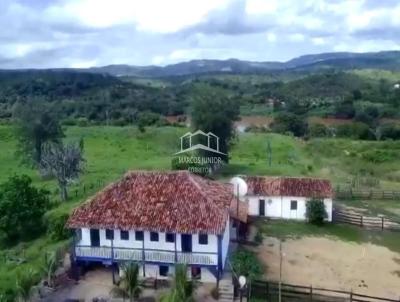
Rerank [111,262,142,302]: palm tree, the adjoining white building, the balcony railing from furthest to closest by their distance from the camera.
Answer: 1. the adjoining white building
2. the balcony railing
3. [111,262,142,302]: palm tree

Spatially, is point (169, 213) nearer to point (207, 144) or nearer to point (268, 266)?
point (268, 266)

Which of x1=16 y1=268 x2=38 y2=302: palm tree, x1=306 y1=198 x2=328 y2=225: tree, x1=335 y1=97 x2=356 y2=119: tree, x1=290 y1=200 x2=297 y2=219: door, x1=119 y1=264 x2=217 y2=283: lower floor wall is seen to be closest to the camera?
x1=16 y1=268 x2=38 y2=302: palm tree

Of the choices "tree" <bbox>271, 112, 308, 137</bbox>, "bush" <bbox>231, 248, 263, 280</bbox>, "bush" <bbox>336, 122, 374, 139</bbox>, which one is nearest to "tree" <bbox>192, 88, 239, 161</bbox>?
"bush" <bbox>231, 248, 263, 280</bbox>

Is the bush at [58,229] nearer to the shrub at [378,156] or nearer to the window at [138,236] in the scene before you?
the window at [138,236]

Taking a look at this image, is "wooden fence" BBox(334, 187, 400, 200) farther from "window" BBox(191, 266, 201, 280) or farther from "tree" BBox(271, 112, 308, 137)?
"tree" BBox(271, 112, 308, 137)

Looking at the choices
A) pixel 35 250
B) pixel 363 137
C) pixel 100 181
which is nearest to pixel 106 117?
pixel 363 137

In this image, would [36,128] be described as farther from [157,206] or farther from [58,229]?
[157,206]
